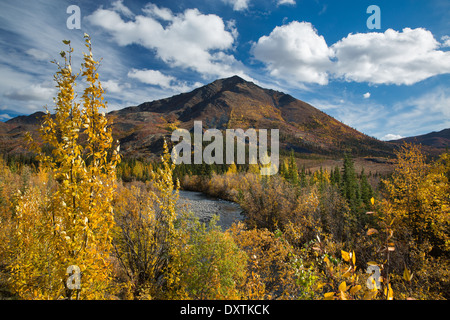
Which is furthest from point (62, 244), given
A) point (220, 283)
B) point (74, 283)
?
point (220, 283)

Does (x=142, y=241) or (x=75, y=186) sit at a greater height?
(x=75, y=186)

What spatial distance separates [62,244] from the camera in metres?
3.92

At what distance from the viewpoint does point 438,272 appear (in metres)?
11.9

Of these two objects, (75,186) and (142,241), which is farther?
(142,241)

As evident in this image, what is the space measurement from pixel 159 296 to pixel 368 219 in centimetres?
2808

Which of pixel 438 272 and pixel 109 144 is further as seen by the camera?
pixel 438 272
